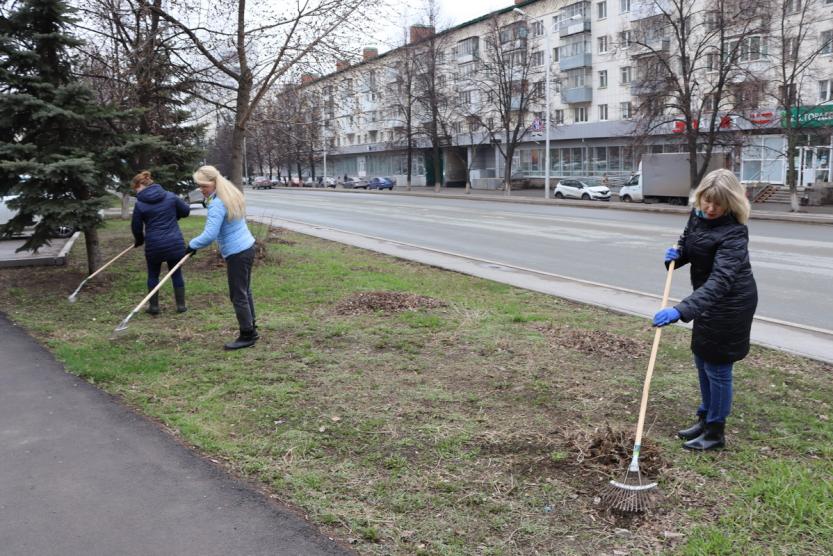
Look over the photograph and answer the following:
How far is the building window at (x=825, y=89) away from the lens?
39.1 metres

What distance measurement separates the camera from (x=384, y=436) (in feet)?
→ 15.4

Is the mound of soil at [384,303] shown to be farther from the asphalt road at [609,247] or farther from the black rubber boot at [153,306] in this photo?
the asphalt road at [609,247]

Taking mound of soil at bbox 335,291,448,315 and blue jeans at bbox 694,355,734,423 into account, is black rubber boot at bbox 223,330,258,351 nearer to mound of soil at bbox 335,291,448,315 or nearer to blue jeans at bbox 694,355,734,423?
mound of soil at bbox 335,291,448,315

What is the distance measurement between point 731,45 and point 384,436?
3518 cm

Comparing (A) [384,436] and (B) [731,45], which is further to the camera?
(B) [731,45]

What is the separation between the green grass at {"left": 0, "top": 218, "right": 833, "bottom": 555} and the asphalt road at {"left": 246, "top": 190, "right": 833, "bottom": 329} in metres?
2.95

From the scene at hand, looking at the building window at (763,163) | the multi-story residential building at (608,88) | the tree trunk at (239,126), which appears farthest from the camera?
the building window at (763,163)

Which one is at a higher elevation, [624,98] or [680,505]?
[624,98]

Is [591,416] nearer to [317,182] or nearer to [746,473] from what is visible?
[746,473]

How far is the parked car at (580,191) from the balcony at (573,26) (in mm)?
15434

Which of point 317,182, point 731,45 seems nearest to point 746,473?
point 731,45

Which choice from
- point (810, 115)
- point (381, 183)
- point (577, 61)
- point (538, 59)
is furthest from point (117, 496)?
point (381, 183)

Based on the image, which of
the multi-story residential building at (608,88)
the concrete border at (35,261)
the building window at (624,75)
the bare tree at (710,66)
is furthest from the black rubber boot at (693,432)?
the building window at (624,75)

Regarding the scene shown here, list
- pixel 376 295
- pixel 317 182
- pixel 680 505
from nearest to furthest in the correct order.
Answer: pixel 680 505, pixel 376 295, pixel 317 182
